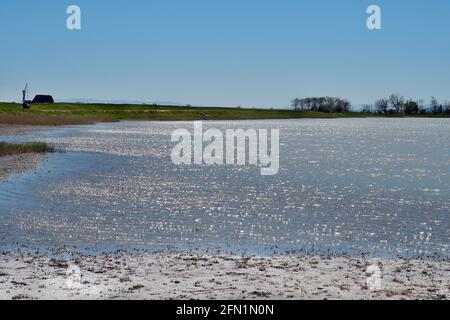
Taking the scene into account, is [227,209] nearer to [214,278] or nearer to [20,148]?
[214,278]

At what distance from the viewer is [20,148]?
5347 cm

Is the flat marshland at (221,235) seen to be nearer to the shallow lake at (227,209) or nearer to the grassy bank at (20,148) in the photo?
the shallow lake at (227,209)

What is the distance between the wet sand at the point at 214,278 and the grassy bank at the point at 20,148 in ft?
115

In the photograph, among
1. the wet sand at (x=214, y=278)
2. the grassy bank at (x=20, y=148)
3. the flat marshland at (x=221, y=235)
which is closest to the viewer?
the wet sand at (x=214, y=278)

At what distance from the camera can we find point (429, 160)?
5981cm

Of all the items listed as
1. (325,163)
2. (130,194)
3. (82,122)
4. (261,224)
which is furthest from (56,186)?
(82,122)

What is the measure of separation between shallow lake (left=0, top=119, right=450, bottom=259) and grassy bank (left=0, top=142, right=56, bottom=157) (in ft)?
14.3

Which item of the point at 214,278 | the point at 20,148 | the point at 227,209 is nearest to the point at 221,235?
the point at 227,209

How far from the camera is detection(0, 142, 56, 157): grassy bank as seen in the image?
166 feet

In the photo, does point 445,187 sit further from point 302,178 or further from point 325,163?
point 325,163

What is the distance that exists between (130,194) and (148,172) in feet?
39.2

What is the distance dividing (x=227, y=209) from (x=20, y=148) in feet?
104

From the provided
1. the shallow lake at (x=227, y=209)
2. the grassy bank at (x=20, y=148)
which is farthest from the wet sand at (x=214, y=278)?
the grassy bank at (x=20, y=148)

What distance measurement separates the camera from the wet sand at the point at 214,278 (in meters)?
14.1
